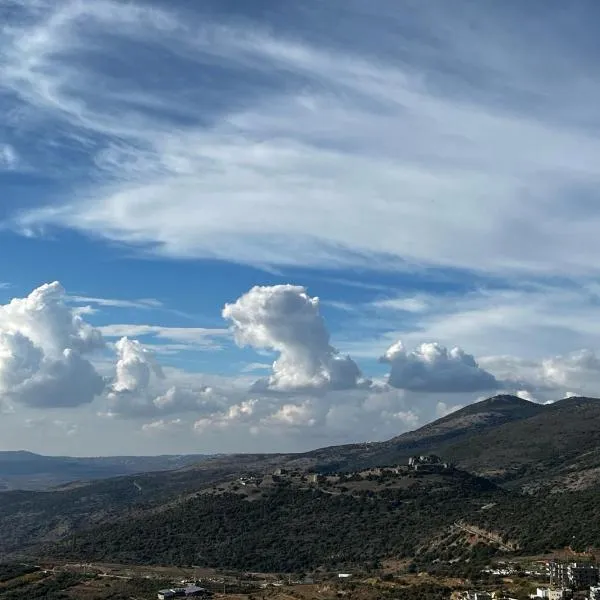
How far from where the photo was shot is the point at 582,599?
8819 cm

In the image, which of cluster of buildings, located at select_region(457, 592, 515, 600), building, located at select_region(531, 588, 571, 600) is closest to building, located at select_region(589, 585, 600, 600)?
building, located at select_region(531, 588, 571, 600)

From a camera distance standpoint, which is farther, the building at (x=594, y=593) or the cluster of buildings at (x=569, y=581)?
the cluster of buildings at (x=569, y=581)

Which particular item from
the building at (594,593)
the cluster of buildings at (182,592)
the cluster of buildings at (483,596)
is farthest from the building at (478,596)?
the cluster of buildings at (182,592)

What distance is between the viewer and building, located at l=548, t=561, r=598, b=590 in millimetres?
95387

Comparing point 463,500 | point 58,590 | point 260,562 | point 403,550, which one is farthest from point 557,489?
point 58,590

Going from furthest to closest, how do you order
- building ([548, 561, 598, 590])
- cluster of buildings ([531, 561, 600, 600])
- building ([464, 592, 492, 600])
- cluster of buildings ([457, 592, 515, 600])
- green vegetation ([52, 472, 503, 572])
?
green vegetation ([52, 472, 503, 572]) → building ([548, 561, 598, 590]) → cluster of buildings ([531, 561, 600, 600]) → cluster of buildings ([457, 592, 515, 600]) → building ([464, 592, 492, 600])

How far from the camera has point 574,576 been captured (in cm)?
9725

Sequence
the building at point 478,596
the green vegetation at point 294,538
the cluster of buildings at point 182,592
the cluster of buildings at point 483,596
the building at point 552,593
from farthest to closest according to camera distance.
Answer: the green vegetation at point 294,538 < the cluster of buildings at point 182,592 < the building at point 552,593 < the cluster of buildings at point 483,596 < the building at point 478,596

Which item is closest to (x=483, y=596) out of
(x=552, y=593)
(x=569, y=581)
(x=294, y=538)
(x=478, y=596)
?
(x=478, y=596)

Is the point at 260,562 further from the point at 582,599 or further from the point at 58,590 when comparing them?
the point at 582,599

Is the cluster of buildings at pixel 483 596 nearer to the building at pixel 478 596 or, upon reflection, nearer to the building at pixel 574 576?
the building at pixel 478 596

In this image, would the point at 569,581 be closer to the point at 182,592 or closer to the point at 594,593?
the point at 594,593

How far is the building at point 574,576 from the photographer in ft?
313

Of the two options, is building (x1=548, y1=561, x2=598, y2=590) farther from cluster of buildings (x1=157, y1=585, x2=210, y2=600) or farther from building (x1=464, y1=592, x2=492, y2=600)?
cluster of buildings (x1=157, y1=585, x2=210, y2=600)
